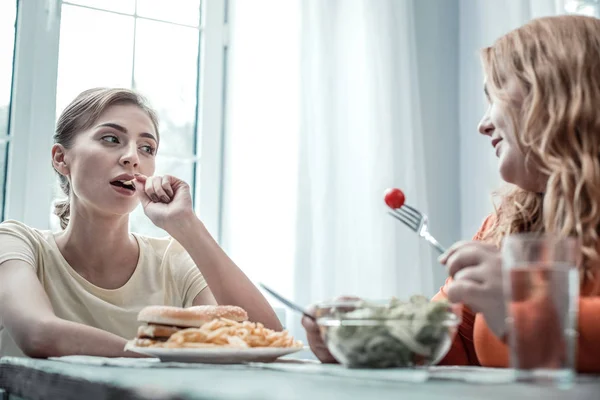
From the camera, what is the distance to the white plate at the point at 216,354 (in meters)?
0.94

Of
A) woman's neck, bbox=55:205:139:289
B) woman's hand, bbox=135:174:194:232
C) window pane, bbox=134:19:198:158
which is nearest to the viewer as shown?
woman's hand, bbox=135:174:194:232

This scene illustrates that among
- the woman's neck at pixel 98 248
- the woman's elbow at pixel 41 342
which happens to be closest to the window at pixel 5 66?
the woman's neck at pixel 98 248

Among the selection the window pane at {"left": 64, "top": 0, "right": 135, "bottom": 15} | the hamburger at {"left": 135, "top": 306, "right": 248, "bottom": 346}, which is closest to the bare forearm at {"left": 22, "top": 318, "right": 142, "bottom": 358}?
the hamburger at {"left": 135, "top": 306, "right": 248, "bottom": 346}

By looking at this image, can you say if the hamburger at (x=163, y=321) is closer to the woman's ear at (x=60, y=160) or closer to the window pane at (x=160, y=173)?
the woman's ear at (x=60, y=160)

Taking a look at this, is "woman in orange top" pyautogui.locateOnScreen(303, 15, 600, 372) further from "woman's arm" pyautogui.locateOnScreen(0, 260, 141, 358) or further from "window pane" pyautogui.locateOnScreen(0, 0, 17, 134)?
"window pane" pyautogui.locateOnScreen(0, 0, 17, 134)

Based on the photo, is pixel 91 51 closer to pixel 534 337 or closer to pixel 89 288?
pixel 89 288

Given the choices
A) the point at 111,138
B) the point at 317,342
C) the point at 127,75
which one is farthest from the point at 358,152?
the point at 317,342

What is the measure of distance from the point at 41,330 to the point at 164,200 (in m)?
0.53

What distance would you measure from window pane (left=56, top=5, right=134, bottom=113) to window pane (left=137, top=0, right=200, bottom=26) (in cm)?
9

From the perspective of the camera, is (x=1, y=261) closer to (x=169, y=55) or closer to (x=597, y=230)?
(x=597, y=230)

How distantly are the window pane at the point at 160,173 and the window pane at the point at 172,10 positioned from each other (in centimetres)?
58

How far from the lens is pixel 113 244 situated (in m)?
1.86

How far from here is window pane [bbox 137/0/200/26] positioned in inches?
A: 113

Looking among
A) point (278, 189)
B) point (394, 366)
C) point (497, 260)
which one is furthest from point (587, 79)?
point (278, 189)
